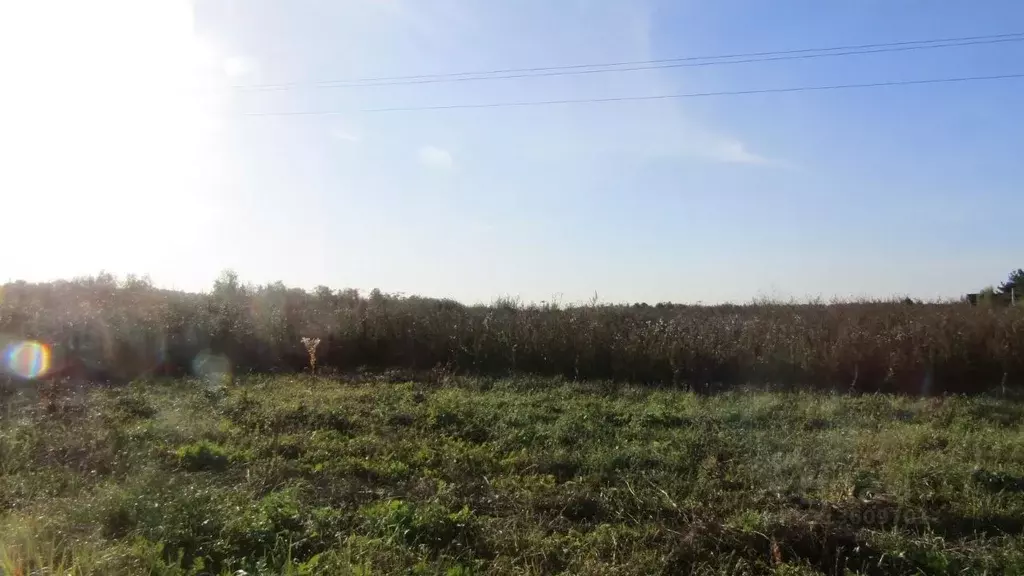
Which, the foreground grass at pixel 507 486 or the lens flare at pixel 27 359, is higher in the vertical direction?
the lens flare at pixel 27 359

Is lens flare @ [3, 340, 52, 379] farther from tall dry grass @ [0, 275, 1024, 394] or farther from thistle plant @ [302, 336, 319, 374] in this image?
thistle plant @ [302, 336, 319, 374]

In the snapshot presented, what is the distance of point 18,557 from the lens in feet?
12.4

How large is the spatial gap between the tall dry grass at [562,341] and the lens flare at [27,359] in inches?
7.4

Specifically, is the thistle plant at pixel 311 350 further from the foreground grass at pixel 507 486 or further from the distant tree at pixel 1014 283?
the distant tree at pixel 1014 283

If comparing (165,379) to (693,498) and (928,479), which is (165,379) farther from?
(928,479)

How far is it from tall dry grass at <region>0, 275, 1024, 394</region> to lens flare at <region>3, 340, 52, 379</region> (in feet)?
0.62

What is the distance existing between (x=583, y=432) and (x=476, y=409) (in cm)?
164

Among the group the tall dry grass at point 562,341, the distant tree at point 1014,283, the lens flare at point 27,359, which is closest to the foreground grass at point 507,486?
the tall dry grass at point 562,341

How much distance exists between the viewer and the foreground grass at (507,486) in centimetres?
427

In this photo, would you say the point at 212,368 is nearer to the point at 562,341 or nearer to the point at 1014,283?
the point at 562,341

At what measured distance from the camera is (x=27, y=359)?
1188 cm

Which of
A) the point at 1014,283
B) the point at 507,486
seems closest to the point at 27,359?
the point at 507,486

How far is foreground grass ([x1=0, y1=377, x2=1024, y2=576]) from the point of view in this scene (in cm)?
427

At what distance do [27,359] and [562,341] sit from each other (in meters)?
9.41
